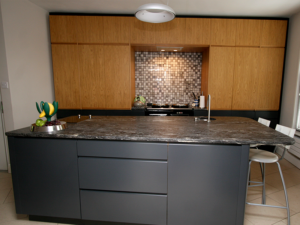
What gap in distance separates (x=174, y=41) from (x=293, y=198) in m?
3.16

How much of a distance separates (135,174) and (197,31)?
3135 millimetres

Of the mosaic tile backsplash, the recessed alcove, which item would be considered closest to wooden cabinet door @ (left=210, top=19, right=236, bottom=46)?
the recessed alcove

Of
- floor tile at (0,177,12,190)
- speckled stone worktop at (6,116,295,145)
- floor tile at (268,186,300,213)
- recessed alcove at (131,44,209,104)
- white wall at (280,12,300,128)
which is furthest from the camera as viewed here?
recessed alcove at (131,44,209,104)

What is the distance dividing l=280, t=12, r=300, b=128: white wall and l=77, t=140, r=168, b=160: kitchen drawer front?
126 inches

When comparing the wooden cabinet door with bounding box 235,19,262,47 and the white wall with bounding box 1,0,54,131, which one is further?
the wooden cabinet door with bounding box 235,19,262,47

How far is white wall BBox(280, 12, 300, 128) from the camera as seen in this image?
3494 mm

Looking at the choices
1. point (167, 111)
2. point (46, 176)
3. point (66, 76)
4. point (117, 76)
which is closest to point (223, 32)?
point (167, 111)

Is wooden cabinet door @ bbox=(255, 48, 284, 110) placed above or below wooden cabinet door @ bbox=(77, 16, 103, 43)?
below

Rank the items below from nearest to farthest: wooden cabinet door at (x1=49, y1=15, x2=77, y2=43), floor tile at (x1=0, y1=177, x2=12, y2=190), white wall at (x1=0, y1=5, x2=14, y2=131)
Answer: floor tile at (x1=0, y1=177, x2=12, y2=190) < white wall at (x1=0, y1=5, x2=14, y2=131) < wooden cabinet door at (x1=49, y1=15, x2=77, y2=43)

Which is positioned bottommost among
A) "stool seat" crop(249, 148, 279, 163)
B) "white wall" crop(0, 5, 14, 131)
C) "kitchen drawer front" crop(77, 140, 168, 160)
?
"stool seat" crop(249, 148, 279, 163)

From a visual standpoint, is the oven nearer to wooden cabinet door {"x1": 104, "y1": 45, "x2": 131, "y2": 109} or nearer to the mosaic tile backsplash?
wooden cabinet door {"x1": 104, "y1": 45, "x2": 131, "y2": 109}

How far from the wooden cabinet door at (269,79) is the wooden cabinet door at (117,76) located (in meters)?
2.72

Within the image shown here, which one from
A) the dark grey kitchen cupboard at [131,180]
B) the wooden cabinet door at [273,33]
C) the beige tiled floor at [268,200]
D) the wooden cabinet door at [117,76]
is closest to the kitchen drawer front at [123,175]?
the dark grey kitchen cupboard at [131,180]

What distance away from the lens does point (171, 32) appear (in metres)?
3.71
